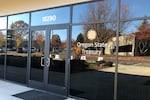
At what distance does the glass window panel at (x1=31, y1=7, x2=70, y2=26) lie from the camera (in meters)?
6.85

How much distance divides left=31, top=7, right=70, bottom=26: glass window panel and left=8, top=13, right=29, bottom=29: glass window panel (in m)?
0.36

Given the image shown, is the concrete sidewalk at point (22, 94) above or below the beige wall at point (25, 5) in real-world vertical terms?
below

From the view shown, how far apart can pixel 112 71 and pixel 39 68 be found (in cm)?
280

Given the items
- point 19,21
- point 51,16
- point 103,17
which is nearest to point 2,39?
point 19,21

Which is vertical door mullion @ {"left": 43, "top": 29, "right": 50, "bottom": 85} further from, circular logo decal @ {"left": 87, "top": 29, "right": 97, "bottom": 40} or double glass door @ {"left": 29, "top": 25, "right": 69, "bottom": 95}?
circular logo decal @ {"left": 87, "top": 29, "right": 97, "bottom": 40}

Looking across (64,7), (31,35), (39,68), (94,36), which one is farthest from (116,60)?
(31,35)

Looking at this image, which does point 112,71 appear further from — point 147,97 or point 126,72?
point 147,97

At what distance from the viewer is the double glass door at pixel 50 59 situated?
6832 millimetres

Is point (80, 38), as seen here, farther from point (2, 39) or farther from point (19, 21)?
point (2, 39)

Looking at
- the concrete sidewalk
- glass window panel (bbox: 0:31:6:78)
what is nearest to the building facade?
the concrete sidewalk

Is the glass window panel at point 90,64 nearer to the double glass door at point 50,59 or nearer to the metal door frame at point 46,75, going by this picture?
the metal door frame at point 46,75

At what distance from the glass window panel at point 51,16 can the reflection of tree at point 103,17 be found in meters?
0.73

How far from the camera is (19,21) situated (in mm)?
8391

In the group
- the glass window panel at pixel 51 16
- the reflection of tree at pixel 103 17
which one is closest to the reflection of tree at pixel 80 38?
the reflection of tree at pixel 103 17
